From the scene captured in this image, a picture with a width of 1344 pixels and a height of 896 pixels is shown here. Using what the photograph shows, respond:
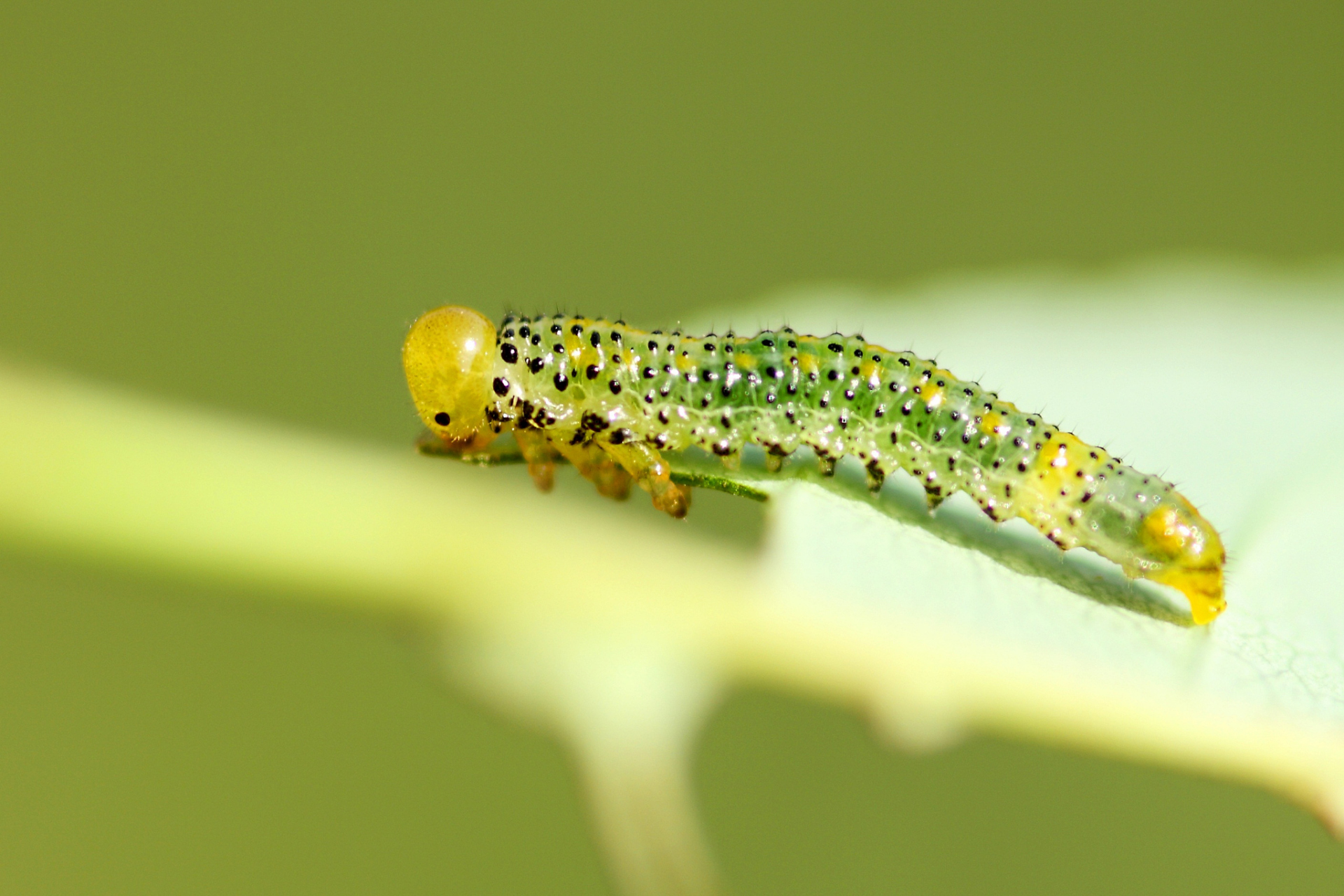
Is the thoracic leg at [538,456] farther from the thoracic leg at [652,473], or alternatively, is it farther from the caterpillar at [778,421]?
the thoracic leg at [652,473]

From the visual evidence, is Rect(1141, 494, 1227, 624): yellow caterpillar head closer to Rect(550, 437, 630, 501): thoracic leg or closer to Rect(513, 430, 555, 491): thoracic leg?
Rect(550, 437, 630, 501): thoracic leg

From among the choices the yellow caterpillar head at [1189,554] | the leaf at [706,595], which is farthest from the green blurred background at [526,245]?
the yellow caterpillar head at [1189,554]

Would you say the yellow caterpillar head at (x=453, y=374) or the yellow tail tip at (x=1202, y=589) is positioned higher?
the yellow caterpillar head at (x=453, y=374)

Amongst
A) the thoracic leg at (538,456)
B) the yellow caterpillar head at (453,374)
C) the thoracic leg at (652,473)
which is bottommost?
the thoracic leg at (652,473)

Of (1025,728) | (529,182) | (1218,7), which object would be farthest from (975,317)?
(1218,7)

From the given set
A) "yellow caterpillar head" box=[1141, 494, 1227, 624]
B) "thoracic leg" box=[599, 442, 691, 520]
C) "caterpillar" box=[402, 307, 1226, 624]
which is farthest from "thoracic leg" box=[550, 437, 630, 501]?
"yellow caterpillar head" box=[1141, 494, 1227, 624]

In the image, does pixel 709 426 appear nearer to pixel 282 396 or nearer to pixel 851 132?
pixel 282 396
